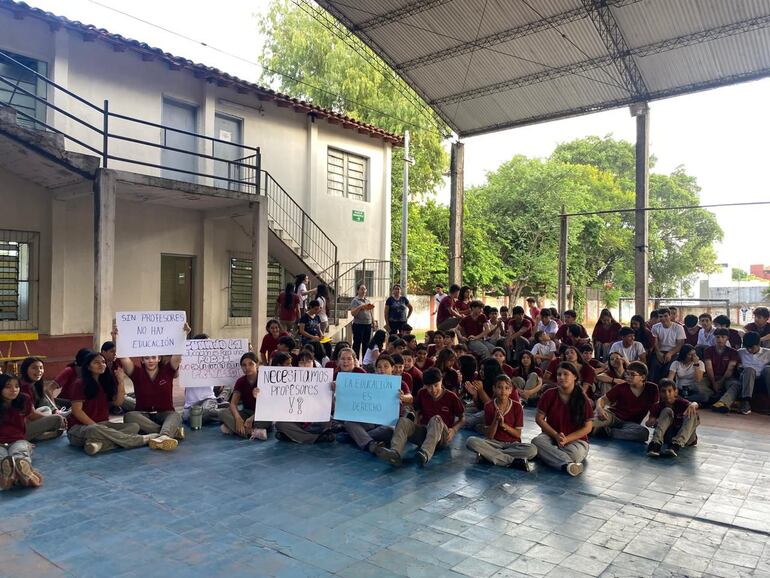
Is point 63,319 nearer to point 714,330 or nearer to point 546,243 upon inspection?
point 714,330

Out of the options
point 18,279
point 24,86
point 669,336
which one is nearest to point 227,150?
point 24,86

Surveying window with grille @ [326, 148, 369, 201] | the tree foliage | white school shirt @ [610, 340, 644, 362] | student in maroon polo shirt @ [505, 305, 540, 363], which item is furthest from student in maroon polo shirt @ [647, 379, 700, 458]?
the tree foliage

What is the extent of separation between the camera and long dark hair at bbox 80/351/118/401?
6578 millimetres

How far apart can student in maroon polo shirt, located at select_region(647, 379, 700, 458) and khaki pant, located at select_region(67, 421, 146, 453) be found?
5.93m

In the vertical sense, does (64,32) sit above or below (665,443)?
above

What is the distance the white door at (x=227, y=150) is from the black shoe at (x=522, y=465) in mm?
10255

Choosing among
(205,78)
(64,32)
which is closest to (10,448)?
(64,32)

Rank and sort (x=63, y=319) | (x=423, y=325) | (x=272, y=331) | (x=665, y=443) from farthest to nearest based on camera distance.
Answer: (x=423, y=325) < (x=63, y=319) < (x=272, y=331) < (x=665, y=443)

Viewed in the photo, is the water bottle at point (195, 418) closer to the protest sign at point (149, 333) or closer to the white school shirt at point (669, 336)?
the protest sign at point (149, 333)

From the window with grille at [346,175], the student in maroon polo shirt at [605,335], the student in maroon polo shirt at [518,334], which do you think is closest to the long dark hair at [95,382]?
the student in maroon polo shirt at [518,334]

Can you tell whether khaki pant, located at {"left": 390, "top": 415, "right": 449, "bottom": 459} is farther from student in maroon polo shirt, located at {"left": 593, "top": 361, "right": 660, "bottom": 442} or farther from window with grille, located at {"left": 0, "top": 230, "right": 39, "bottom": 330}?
window with grille, located at {"left": 0, "top": 230, "right": 39, "bottom": 330}

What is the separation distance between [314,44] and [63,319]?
59.5ft

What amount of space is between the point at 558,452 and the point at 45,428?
591cm

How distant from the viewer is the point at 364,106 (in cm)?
2478
